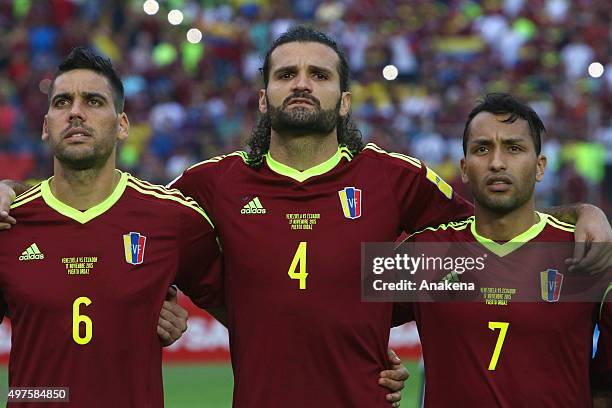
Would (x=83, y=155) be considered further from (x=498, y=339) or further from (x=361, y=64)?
(x=361, y=64)

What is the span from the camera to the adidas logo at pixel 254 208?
5.41 m

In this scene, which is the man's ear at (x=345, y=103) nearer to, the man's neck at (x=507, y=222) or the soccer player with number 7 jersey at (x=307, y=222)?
the soccer player with number 7 jersey at (x=307, y=222)

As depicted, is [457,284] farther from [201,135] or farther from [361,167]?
[201,135]

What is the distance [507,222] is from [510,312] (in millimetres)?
459

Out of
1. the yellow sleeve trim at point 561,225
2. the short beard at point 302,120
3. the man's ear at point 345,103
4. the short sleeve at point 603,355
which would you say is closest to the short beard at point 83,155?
the short beard at point 302,120

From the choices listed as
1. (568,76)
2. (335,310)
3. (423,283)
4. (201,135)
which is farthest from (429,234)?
(568,76)

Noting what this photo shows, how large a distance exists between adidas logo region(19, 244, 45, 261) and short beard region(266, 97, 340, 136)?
4.15ft

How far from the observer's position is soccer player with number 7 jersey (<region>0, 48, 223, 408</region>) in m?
5.00

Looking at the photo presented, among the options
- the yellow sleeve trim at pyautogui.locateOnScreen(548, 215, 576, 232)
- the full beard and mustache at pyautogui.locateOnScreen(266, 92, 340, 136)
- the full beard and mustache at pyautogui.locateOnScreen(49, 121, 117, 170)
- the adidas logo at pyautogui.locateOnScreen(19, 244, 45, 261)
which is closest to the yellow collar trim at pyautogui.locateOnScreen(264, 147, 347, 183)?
the full beard and mustache at pyautogui.locateOnScreen(266, 92, 340, 136)

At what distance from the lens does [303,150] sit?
18.0 ft

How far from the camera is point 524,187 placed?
5.29 meters

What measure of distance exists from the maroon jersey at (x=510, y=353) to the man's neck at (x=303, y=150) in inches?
37.0

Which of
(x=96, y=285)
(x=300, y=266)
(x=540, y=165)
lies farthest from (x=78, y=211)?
(x=540, y=165)

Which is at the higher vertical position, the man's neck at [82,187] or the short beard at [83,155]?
the short beard at [83,155]
